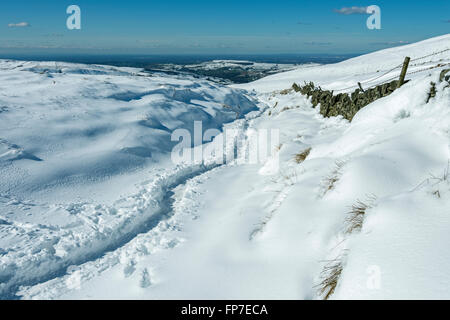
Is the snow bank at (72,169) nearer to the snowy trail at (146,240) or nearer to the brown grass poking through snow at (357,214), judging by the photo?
the snowy trail at (146,240)

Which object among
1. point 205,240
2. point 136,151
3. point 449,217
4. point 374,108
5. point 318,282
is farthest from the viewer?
point 136,151

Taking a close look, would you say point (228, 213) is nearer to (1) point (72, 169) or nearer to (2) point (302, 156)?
(2) point (302, 156)

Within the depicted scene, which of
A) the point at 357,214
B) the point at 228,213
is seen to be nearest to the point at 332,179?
the point at 357,214

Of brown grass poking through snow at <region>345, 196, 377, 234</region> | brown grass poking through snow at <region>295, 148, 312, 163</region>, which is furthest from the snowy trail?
brown grass poking through snow at <region>345, 196, 377, 234</region>

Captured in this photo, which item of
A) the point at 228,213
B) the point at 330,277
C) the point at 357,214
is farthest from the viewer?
the point at 228,213

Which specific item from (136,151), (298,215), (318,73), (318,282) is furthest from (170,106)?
(318,73)

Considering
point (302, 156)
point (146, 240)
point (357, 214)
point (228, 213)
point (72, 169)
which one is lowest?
point (146, 240)
